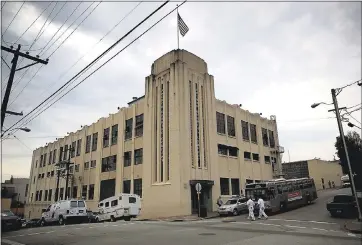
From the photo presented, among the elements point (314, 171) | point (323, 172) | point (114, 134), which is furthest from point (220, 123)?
point (323, 172)

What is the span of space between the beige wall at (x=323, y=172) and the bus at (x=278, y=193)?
25.4 meters

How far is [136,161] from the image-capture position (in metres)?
35.5

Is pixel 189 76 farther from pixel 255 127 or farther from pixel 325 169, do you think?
pixel 325 169

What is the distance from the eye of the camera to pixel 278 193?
25.5 metres

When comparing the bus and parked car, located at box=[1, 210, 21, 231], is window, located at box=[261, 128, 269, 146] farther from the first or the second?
parked car, located at box=[1, 210, 21, 231]

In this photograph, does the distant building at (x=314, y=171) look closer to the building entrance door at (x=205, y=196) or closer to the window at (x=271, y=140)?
the window at (x=271, y=140)

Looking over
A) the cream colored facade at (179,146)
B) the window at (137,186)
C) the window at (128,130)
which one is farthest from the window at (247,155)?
the window at (128,130)

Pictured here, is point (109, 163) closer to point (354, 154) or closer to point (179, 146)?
point (179, 146)

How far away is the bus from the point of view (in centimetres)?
2481

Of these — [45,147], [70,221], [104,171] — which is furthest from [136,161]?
[45,147]

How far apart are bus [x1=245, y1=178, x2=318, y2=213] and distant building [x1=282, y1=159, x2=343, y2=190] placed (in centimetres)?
2281

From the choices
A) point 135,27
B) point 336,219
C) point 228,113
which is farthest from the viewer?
point 228,113

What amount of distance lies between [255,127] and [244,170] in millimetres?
7718

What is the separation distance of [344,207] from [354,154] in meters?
12.1
